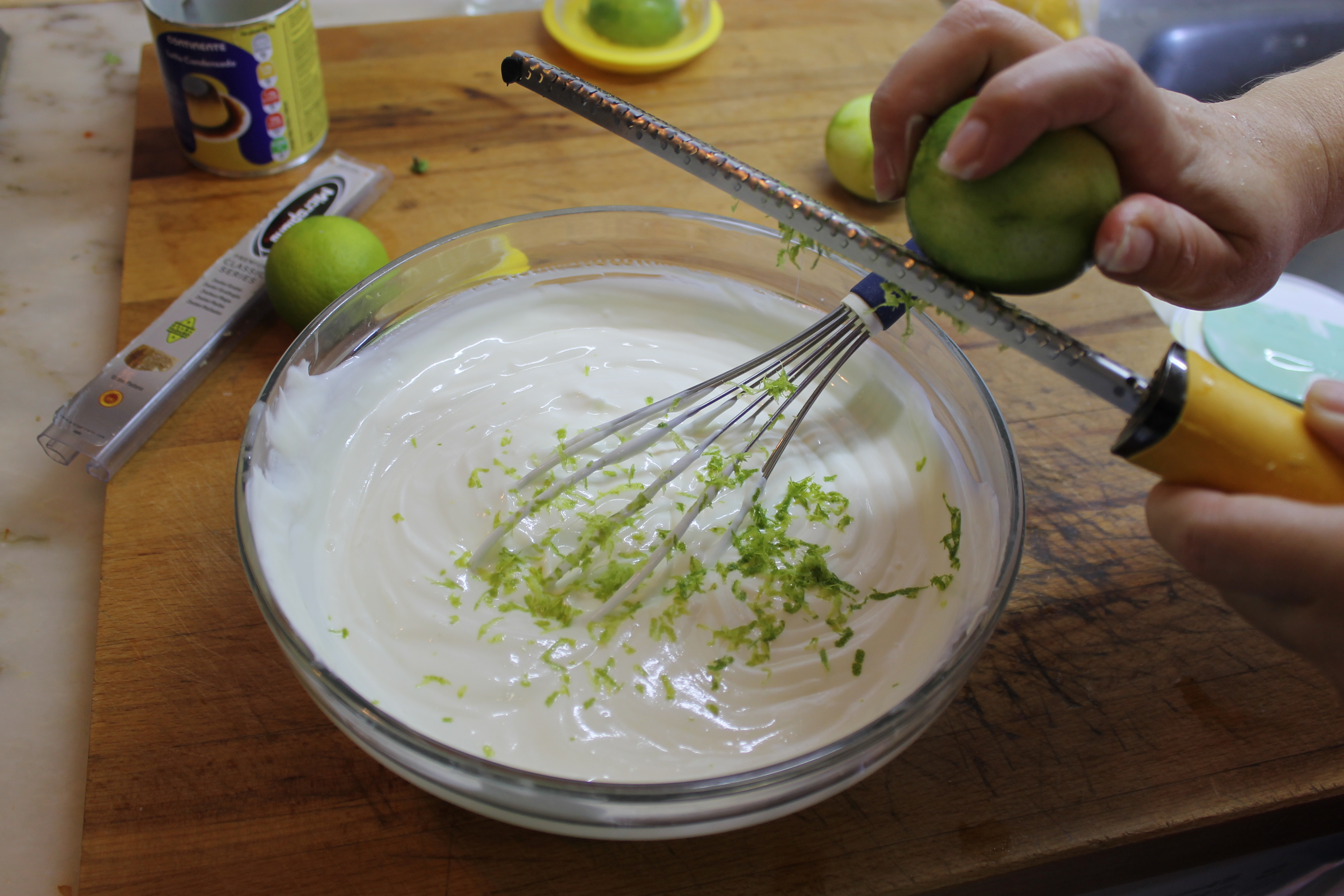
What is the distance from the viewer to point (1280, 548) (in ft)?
2.46

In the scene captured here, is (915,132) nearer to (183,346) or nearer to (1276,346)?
(1276,346)

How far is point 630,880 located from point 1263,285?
974 mm

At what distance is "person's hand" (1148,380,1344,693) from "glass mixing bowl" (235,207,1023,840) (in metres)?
0.16

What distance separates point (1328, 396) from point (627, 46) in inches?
57.6

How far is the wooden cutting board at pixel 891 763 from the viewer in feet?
2.86

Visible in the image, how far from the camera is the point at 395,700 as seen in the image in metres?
0.91

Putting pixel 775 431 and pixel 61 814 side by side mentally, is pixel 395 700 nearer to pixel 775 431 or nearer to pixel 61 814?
pixel 61 814

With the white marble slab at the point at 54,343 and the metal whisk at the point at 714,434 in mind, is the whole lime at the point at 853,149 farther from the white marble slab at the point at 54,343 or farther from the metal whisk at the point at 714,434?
the white marble slab at the point at 54,343

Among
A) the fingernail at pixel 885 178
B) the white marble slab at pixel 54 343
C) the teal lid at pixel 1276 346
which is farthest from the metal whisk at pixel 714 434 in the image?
the teal lid at pixel 1276 346

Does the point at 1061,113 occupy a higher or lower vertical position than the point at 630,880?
higher

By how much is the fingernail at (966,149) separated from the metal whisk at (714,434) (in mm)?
181

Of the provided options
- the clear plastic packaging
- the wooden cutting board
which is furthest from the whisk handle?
the clear plastic packaging

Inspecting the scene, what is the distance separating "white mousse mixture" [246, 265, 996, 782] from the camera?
2.99 ft

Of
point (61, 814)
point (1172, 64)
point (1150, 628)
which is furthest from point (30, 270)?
point (1172, 64)
